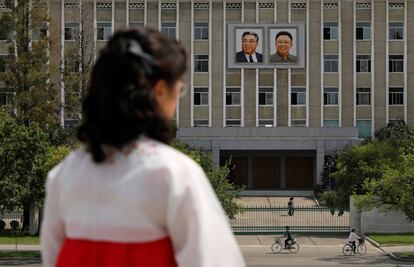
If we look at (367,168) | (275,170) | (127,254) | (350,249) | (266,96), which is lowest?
(350,249)

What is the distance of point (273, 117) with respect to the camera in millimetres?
64938

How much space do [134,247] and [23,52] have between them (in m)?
37.1

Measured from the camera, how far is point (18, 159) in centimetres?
3234

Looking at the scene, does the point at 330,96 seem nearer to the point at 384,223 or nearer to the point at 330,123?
the point at 330,123

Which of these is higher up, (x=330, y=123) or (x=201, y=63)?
(x=201, y=63)

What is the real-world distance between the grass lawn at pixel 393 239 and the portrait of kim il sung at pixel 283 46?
92.9 feet

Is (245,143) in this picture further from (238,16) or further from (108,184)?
(108,184)

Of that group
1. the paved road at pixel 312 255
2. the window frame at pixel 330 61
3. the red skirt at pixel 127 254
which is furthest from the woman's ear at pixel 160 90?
the window frame at pixel 330 61

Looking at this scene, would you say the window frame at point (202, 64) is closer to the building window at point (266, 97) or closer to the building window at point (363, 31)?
the building window at point (266, 97)

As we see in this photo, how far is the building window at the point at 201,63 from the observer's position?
65.1 metres

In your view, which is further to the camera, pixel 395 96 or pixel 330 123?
pixel 330 123

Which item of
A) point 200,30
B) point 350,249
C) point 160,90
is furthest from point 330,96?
point 160,90

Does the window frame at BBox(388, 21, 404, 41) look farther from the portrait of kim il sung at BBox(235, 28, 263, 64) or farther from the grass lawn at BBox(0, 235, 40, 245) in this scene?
the grass lawn at BBox(0, 235, 40, 245)

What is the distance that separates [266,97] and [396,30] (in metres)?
11.4
